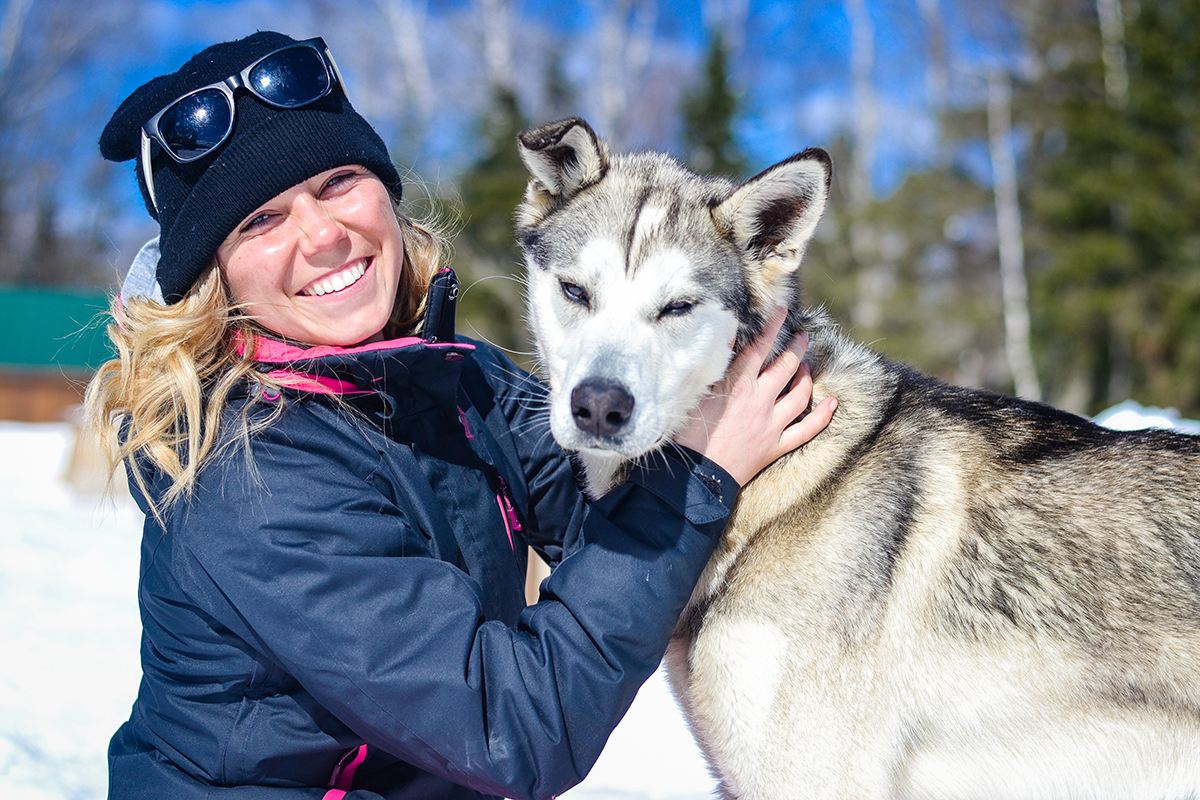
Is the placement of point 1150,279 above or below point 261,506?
above

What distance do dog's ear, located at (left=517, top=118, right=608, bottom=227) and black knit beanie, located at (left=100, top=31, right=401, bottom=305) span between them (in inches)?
19.1

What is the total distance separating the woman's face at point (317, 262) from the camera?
6.43ft

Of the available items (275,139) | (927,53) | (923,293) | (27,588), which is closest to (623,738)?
(275,139)

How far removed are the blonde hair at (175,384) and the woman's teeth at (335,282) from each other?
0.17 m

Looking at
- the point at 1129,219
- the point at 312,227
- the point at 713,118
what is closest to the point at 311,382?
the point at 312,227

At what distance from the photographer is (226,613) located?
167cm

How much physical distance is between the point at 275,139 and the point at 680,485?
1244 millimetres

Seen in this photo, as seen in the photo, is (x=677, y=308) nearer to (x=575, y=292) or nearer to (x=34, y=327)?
(x=575, y=292)

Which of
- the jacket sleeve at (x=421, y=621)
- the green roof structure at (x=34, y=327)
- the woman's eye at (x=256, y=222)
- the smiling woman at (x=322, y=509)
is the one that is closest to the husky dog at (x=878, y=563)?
the smiling woman at (x=322, y=509)

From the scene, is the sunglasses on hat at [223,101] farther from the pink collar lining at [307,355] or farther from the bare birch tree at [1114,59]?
the bare birch tree at [1114,59]

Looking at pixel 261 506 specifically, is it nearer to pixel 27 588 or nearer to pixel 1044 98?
pixel 27 588

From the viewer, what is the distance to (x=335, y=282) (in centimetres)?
204

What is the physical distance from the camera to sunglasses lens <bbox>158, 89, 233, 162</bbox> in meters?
1.90

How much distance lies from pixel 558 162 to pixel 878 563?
52.3 inches
